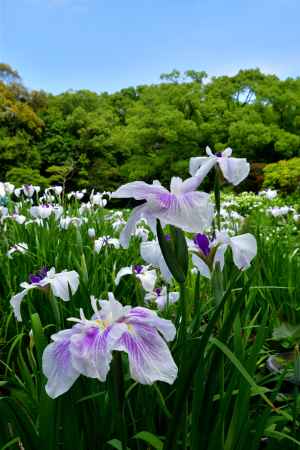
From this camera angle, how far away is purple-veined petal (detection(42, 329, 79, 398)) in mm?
624

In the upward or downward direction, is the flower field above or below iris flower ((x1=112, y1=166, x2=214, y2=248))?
below

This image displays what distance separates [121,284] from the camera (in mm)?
1830

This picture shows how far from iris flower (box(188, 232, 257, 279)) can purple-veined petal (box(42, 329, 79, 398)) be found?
0.41 metres

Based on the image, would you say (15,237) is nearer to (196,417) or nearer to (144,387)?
(144,387)

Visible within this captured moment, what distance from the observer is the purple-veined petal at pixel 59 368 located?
0.62 m

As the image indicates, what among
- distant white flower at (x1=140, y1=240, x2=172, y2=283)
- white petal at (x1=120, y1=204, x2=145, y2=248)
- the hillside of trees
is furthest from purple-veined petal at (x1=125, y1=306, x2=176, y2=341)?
the hillside of trees

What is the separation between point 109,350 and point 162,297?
714 mm

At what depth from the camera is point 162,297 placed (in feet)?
4.32

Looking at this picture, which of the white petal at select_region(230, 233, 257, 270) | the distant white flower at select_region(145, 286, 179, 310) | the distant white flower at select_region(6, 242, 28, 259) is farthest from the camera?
the distant white flower at select_region(6, 242, 28, 259)

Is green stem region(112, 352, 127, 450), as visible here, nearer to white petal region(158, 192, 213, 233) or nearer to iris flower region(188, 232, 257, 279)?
white petal region(158, 192, 213, 233)

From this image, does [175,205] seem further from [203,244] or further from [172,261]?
[203,244]

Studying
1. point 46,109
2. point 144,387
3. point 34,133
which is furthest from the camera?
point 46,109

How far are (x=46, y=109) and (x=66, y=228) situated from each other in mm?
22049

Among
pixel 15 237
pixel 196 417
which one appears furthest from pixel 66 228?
pixel 196 417
